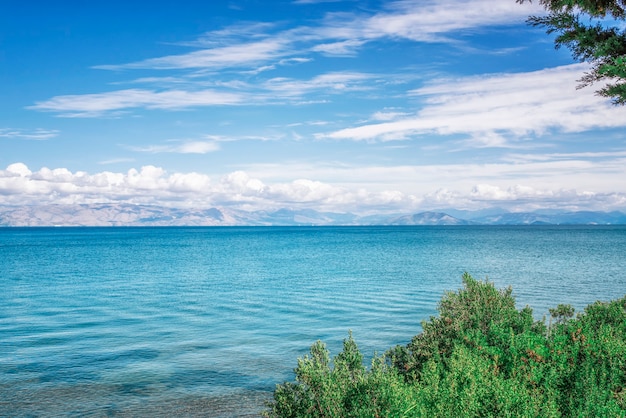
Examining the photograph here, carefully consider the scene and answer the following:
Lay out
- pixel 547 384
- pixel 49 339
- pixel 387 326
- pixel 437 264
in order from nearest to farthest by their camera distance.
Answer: pixel 547 384
pixel 49 339
pixel 387 326
pixel 437 264

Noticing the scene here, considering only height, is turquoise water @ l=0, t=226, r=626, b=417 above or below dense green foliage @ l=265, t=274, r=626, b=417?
below

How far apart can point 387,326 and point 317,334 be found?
4.36 m

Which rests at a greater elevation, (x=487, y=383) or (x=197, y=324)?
(x=487, y=383)

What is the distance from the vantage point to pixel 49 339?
92.0 ft

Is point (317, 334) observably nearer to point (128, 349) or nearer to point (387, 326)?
point (387, 326)

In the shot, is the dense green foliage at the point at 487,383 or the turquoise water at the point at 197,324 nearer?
the dense green foliage at the point at 487,383

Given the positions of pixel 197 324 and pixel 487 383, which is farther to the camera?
pixel 197 324

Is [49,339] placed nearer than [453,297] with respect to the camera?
No

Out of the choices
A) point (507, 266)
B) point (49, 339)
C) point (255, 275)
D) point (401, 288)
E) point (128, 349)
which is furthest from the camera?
point (507, 266)

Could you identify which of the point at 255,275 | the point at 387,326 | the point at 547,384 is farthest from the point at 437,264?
the point at 547,384

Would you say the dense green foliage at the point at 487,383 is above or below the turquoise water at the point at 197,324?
above

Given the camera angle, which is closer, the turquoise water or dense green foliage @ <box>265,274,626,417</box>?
dense green foliage @ <box>265,274,626,417</box>

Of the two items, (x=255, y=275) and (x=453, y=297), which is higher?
(x=453, y=297)

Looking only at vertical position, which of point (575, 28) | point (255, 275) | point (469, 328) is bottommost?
point (255, 275)
